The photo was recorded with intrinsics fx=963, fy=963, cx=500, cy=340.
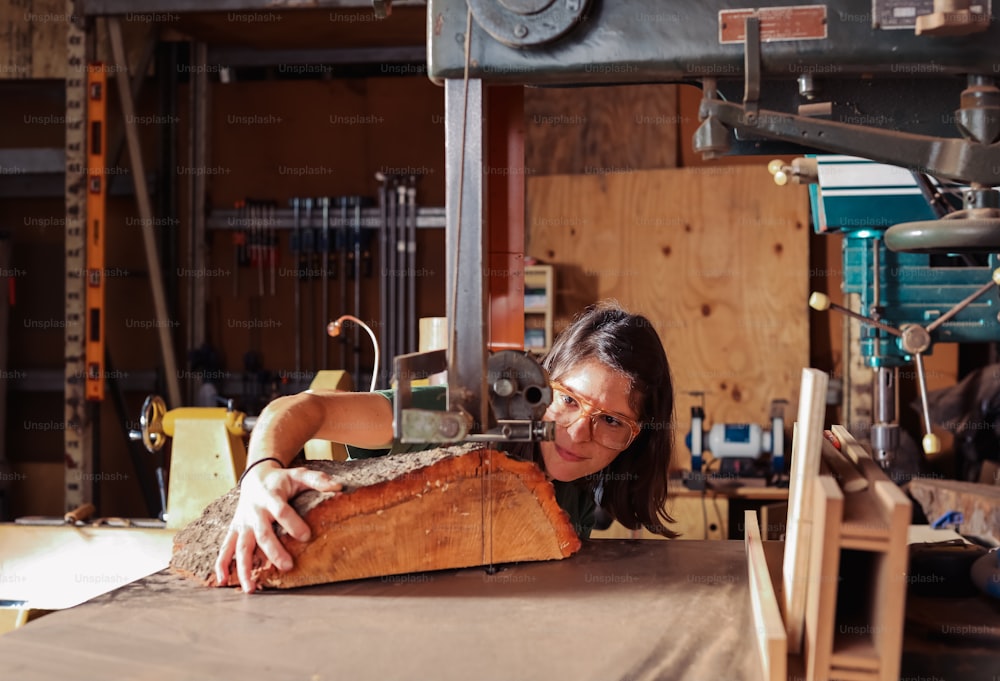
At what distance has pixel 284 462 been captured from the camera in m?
1.42

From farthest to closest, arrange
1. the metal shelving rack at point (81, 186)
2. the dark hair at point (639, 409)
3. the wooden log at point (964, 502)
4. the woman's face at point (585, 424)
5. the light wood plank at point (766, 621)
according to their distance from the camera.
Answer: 1. the metal shelving rack at point (81, 186)
2. the wooden log at point (964, 502)
3. the dark hair at point (639, 409)
4. the woman's face at point (585, 424)
5. the light wood plank at point (766, 621)

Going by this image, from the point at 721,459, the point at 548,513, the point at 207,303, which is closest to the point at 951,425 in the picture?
the point at 721,459

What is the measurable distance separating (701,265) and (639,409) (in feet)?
7.00

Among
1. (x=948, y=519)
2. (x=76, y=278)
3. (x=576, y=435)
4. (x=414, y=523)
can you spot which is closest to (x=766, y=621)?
(x=414, y=523)

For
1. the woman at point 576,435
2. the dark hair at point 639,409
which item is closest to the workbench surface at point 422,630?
the woman at point 576,435

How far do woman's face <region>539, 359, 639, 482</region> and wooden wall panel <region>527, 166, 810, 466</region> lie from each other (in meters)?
2.04

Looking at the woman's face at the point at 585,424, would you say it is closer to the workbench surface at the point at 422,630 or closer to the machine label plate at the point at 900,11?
the workbench surface at the point at 422,630

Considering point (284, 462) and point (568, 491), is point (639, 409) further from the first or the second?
point (284, 462)

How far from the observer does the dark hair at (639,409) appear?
190cm

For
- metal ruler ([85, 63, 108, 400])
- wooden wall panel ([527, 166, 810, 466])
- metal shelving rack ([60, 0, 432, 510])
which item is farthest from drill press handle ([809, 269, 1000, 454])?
metal ruler ([85, 63, 108, 400])

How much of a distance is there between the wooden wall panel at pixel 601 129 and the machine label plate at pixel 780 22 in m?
2.88

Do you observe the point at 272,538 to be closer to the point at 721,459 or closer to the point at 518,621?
the point at 518,621

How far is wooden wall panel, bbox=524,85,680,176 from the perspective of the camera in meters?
3.99

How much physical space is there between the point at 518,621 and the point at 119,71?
345 cm
